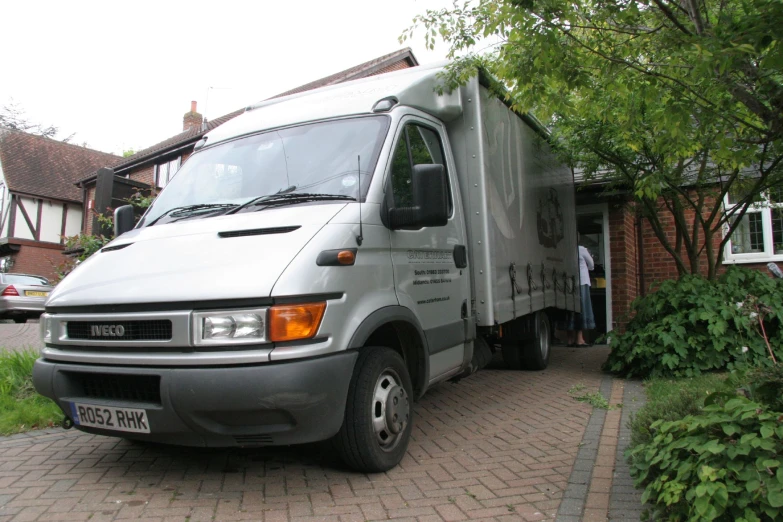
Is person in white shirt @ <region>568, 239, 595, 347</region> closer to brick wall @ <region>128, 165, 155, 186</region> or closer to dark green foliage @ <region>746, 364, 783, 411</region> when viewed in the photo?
dark green foliage @ <region>746, 364, 783, 411</region>

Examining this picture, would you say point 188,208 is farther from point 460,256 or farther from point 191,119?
point 191,119

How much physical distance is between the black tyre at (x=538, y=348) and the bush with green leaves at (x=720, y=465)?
4.33m

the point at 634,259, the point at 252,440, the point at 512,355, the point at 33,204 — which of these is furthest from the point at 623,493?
the point at 33,204

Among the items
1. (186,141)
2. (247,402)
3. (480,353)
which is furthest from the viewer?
(186,141)

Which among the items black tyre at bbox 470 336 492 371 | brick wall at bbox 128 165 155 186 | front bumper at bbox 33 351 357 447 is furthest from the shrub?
brick wall at bbox 128 165 155 186

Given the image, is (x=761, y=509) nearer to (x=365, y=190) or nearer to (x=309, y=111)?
(x=365, y=190)

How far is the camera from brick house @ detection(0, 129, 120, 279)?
29.5 metres

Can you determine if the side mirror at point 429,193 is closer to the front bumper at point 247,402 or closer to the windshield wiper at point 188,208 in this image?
the front bumper at point 247,402

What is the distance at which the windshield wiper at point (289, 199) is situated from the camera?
11.6 feet

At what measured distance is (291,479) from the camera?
3496 millimetres

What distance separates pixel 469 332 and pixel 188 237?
7.55 ft

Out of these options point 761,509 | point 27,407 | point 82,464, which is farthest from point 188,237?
point 761,509

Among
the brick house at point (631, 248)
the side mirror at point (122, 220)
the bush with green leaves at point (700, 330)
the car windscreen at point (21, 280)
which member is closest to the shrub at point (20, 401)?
the side mirror at point (122, 220)

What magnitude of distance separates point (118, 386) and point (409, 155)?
2.28 m
